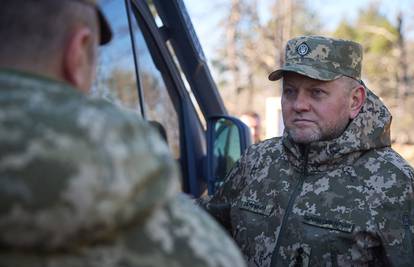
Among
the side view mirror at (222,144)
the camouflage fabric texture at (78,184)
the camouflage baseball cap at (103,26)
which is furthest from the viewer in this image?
the side view mirror at (222,144)

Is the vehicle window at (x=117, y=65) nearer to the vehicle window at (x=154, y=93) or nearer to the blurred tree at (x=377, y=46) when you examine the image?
the vehicle window at (x=154, y=93)

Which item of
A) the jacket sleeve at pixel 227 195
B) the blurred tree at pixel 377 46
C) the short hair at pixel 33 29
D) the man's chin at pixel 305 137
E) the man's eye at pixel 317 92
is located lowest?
the blurred tree at pixel 377 46

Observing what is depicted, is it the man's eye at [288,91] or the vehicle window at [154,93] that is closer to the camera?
the vehicle window at [154,93]

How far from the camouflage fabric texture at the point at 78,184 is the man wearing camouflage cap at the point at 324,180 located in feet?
4.77

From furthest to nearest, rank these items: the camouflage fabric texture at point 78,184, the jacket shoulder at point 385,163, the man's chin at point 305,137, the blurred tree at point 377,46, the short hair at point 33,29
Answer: the blurred tree at point 377,46 → the man's chin at point 305,137 → the jacket shoulder at point 385,163 → the short hair at point 33,29 → the camouflage fabric texture at point 78,184

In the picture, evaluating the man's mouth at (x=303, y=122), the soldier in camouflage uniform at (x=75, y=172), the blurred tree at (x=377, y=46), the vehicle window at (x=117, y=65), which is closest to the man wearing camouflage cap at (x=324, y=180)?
the man's mouth at (x=303, y=122)

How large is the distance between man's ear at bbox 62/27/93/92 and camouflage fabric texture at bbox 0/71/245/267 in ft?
0.22

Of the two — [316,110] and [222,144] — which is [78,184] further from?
[222,144]

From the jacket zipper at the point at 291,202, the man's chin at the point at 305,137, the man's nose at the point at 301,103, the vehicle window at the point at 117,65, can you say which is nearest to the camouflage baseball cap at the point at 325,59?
the man's nose at the point at 301,103

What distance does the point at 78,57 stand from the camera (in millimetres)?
1154

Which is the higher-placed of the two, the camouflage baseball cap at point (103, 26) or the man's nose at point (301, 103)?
the camouflage baseball cap at point (103, 26)

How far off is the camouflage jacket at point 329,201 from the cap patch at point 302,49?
344mm

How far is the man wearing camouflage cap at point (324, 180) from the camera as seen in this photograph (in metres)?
2.44

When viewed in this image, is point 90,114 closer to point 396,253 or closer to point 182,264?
point 182,264
